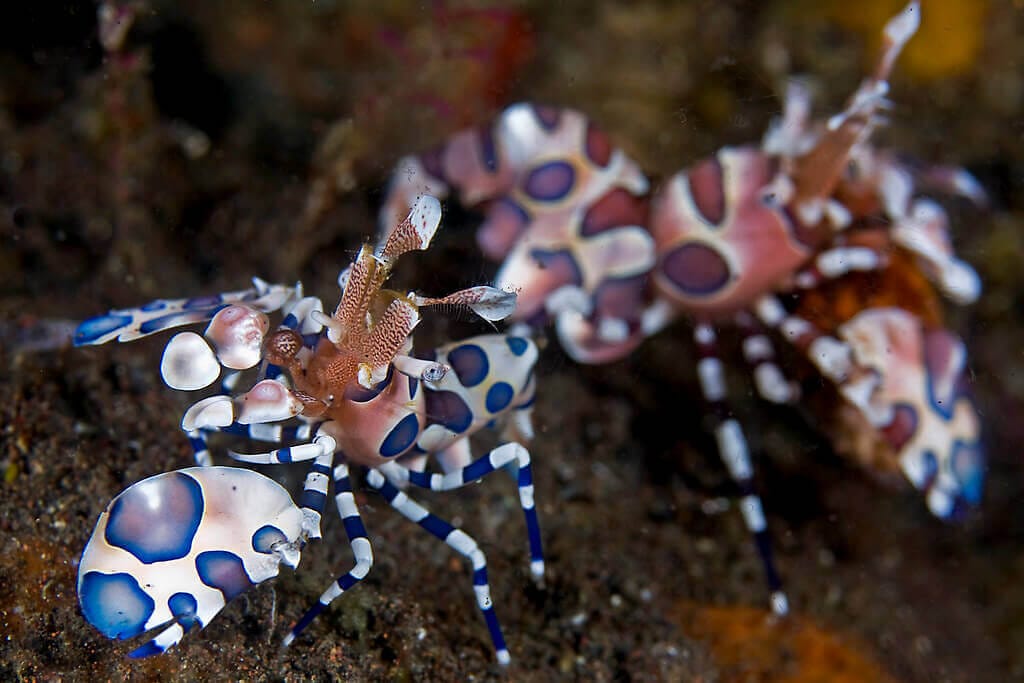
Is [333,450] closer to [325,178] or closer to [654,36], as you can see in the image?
[325,178]

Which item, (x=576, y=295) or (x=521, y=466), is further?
(x=576, y=295)

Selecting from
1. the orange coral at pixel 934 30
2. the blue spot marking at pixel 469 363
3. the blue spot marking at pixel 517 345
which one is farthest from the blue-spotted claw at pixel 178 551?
the orange coral at pixel 934 30

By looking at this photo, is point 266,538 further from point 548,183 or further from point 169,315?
point 548,183

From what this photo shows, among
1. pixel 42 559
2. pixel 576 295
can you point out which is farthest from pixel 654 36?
pixel 42 559

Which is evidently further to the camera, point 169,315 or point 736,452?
point 736,452

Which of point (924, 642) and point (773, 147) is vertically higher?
point (773, 147)

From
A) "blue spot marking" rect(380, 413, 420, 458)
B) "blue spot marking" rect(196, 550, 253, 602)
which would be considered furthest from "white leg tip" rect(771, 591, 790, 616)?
"blue spot marking" rect(196, 550, 253, 602)

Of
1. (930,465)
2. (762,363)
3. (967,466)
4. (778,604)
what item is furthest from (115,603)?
(967,466)
